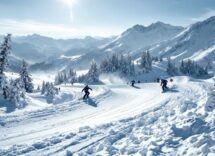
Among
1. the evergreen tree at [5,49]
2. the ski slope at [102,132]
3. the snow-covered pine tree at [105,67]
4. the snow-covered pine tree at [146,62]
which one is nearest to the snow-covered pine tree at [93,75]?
the snow-covered pine tree at [105,67]

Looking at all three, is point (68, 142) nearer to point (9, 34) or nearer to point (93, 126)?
point (93, 126)

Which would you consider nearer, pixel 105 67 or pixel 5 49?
pixel 5 49

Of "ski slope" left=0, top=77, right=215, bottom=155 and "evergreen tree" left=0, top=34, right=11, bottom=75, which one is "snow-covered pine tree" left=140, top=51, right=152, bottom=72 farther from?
"ski slope" left=0, top=77, right=215, bottom=155

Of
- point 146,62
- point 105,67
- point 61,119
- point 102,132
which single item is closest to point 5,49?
point 61,119

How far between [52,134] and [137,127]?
4977 mm

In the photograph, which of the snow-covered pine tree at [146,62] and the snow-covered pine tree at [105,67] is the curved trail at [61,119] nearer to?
the snow-covered pine tree at [105,67]

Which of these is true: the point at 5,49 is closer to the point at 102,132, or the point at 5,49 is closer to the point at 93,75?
the point at 102,132

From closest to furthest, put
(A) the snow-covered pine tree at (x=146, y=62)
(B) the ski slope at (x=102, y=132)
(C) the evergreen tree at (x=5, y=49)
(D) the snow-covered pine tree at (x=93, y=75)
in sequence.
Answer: (B) the ski slope at (x=102, y=132) → (C) the evergreen tree at (x=5, y=49) → (D) the snow-covered pine tree at (x=93, y=75) → (A) the snow-covered pine tree at (x=146, y=62)

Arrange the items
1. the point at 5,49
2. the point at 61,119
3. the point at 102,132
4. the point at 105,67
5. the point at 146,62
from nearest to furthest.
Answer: the point at 102,132 → the point at 61,119 → the point at 5,49 → the point at 105,67 → the point at 146,62

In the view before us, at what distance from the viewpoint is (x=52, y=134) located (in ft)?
56.9

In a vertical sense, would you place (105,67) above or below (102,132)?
above

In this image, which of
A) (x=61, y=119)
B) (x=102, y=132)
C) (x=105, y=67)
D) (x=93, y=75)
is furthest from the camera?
(x=105, y=67)

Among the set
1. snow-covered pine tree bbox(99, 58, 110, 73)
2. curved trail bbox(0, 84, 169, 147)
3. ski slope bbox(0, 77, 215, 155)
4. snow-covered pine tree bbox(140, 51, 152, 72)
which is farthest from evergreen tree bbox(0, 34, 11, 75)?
snow-covered pine tree bbox(140, 51, 152, 72)

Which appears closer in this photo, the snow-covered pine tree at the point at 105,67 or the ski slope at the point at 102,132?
the ski slope at the point at 102,132
